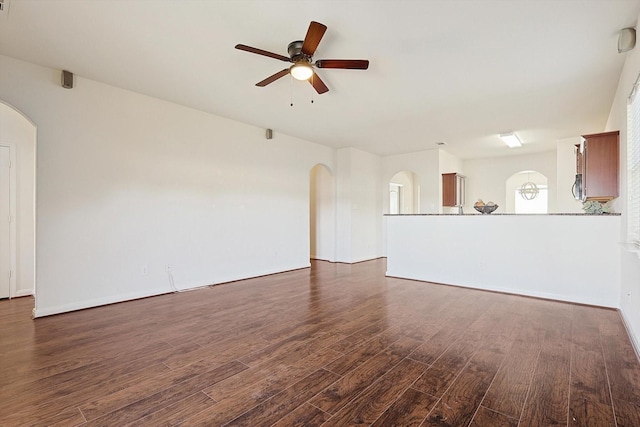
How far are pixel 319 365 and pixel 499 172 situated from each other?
7.97 m

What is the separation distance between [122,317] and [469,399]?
3336mm

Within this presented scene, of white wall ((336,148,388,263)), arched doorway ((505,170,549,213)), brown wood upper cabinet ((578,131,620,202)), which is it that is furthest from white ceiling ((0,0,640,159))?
arched doorway ((505,170,549,213))

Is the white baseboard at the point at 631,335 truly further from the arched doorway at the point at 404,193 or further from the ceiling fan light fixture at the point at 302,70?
the arched doorway at the point at 404,193

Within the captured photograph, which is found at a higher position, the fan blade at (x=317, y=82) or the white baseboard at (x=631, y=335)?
the fan blade at (x=317, y=82)

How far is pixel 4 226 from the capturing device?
158 inches

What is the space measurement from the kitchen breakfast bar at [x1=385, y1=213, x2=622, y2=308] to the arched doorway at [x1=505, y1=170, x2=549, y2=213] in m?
6.72

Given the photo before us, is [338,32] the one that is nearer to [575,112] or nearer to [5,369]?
[5,369]

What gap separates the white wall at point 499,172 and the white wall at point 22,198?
9294 millimetres

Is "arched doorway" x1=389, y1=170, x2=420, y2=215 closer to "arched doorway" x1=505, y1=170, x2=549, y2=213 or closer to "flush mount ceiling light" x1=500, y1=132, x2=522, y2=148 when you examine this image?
"arched doorway" x1=505, y1=170, x2=549, y2=213

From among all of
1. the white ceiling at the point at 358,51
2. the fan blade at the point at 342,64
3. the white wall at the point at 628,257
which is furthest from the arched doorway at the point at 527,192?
the fan blade at the point at 342,64

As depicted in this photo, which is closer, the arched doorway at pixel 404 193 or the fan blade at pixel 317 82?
the fan blade at pixel 317 82

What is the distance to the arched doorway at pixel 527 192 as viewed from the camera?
33.4 feet

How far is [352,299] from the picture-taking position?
12.8 feet

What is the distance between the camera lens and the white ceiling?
2309 millimetres
